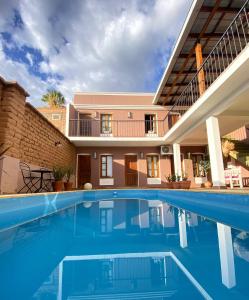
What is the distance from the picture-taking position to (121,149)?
12516mm

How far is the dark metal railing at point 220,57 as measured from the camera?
18.3ft

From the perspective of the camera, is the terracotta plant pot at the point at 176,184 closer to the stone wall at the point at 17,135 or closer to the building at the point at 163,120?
the building at the point at 163,120

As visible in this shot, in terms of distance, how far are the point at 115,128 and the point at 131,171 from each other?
122 inches

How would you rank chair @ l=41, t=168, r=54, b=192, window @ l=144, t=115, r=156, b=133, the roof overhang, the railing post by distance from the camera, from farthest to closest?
window @ l=144, t=115, r=156, b=133
chair @ l=41, t=168, r=54, b=192
the railing post
the roof overhang

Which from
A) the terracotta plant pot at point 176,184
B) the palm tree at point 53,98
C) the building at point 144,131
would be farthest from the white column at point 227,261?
the palm tree at point 53,98

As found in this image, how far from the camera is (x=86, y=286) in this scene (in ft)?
3.30

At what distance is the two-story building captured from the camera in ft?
39.8

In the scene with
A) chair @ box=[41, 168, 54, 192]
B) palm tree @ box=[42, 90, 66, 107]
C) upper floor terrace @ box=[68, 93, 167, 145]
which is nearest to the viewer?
chair @ box=[41, 168, 54, 192]

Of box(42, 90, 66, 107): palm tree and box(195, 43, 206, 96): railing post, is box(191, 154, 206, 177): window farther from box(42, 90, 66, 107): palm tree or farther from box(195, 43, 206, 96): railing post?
box(42, 90, 66, 107): palm tree

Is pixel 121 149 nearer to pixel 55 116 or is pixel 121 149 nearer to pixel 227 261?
pixel 55 116

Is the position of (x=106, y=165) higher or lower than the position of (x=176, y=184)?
higher

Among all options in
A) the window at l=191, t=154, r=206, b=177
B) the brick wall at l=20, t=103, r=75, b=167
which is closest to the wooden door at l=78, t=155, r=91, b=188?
the brick wall at l=20, t=103, r=75, b=167

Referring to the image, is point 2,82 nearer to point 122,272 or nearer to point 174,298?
point 122,272

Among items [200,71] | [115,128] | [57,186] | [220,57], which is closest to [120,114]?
[115,128]
